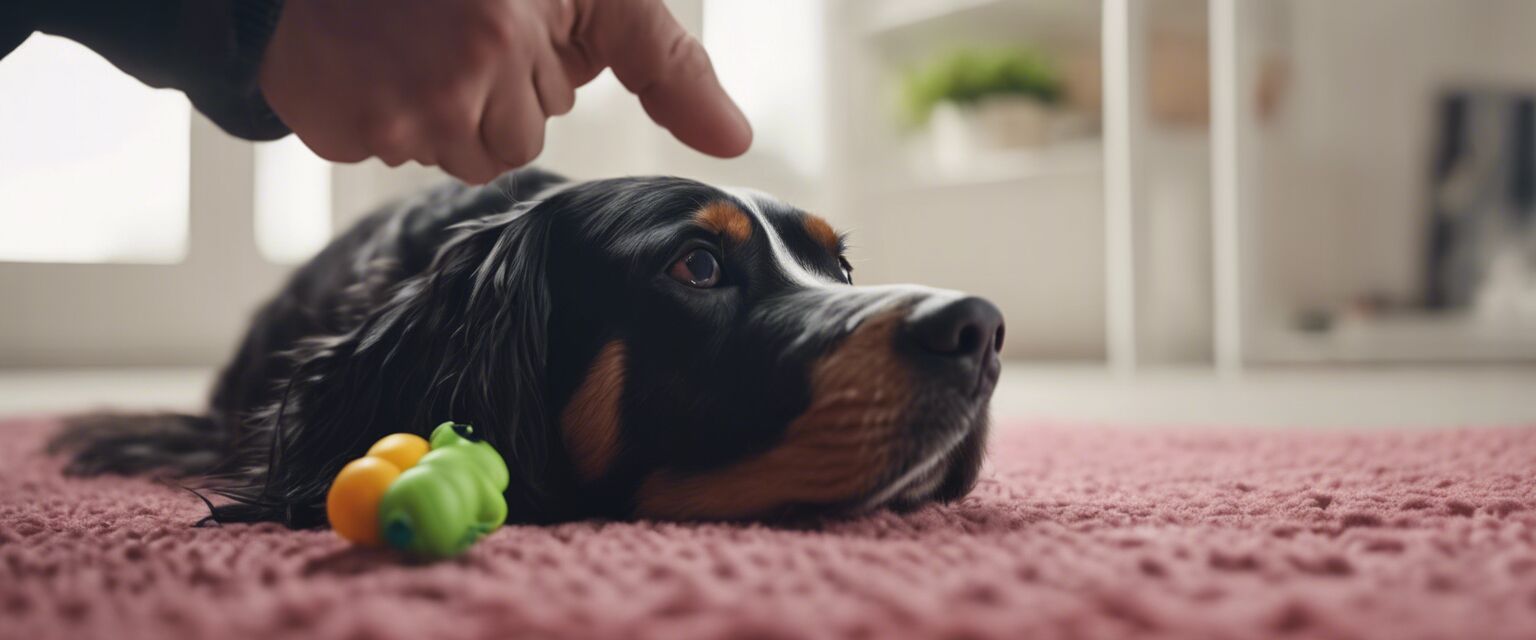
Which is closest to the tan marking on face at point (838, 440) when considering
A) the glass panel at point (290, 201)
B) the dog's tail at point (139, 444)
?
the dog's tail at point (139, 444)

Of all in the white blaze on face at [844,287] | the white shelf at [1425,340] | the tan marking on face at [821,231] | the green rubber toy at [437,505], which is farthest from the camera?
the white shelf at [1425,340]

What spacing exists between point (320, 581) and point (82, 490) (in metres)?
1.02

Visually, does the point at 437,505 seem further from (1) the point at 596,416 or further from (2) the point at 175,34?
(2) the point at 175,34

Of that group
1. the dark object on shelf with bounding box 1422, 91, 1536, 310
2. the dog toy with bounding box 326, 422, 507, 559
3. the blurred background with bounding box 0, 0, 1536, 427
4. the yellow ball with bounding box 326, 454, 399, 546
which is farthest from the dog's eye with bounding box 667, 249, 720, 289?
the dark object on shelf with bounding box 1422, 91, 1536, 310

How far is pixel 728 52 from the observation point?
511 centimetres

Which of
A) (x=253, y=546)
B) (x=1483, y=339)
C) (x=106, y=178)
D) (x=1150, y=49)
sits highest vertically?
(x=1150, y=49)

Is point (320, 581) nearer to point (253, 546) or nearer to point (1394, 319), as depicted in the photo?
point (253, 546)

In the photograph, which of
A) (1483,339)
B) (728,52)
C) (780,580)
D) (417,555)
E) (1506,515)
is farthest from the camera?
(728,52)

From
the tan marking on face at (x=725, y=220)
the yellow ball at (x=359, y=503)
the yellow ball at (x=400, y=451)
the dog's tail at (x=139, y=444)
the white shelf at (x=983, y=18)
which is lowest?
the dog's tail at (x=139, y=444)

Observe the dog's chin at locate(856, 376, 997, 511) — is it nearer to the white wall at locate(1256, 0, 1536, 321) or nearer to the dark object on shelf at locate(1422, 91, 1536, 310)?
the white wall at locate(1256, 0, 1536, 321)

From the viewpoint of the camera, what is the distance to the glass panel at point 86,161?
4.10 meters

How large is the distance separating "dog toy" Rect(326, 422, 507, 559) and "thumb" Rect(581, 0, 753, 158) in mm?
513

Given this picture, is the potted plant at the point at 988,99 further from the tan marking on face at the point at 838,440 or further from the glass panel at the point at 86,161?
the tan marking on face at the point at 838,440

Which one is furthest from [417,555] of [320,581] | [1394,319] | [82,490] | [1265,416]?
[1394,319]
